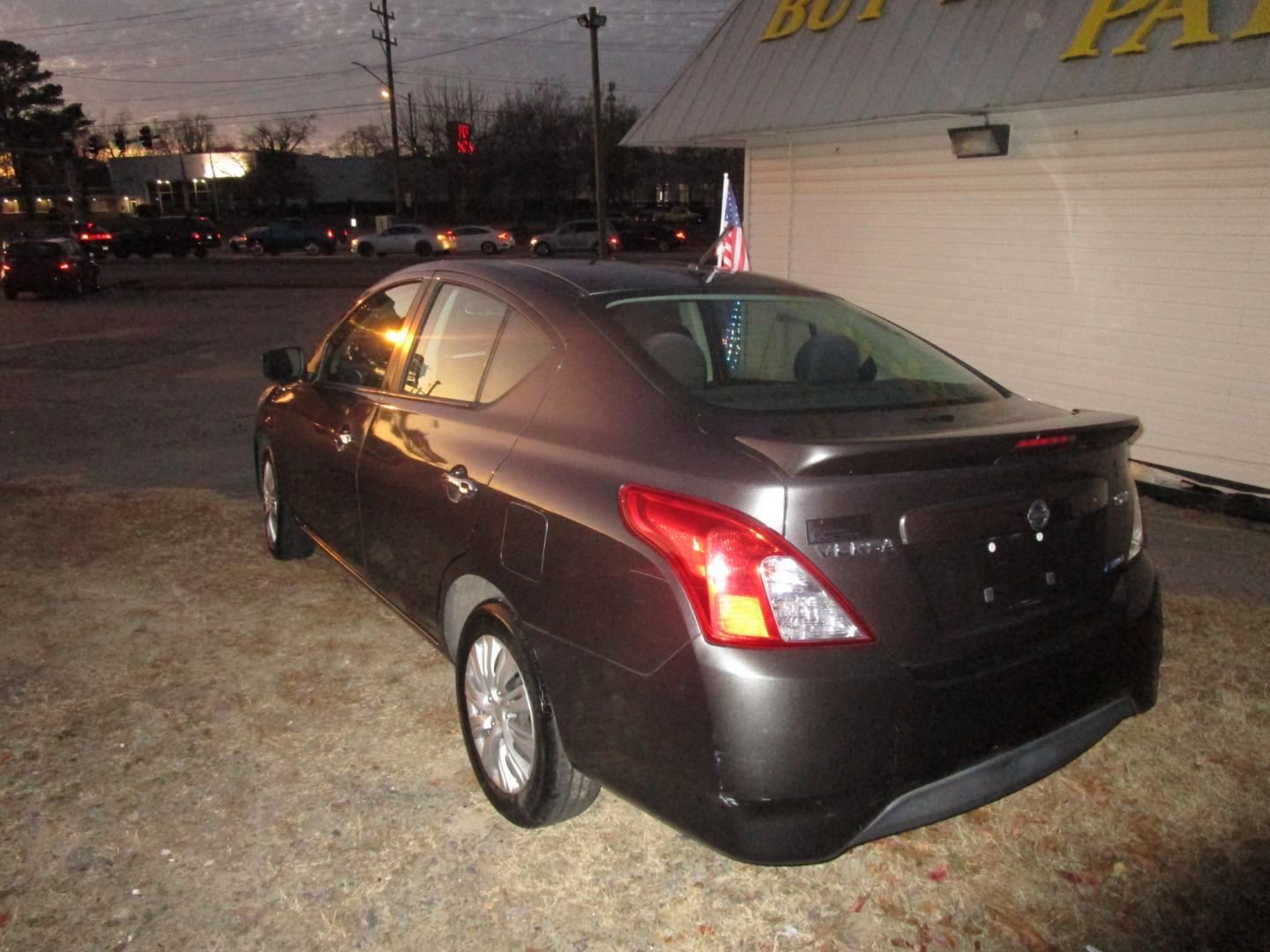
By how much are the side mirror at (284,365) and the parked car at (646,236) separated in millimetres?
38309

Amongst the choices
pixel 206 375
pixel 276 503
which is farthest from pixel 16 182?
pixel 276 503

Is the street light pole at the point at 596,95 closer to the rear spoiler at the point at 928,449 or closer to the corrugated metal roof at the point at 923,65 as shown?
the corrugated metal roof at the point at 923,65

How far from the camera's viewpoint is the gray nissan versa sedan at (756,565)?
2.20 meters

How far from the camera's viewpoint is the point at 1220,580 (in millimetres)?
5219

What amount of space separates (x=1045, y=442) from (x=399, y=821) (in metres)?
2.25

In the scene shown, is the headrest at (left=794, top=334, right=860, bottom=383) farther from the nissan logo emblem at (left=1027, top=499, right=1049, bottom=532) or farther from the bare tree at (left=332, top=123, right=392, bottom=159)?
the bare tree at (left=332, top=123, right=392, bottom=159)

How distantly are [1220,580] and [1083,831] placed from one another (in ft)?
9.42

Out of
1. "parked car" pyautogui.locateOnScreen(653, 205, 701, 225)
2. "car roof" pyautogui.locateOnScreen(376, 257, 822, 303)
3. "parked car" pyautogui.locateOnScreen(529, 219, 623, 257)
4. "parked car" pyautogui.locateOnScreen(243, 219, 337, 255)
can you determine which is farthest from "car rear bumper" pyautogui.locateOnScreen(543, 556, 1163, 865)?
"parked car" pyautogui.locateOnScreen(653, 205, 701, 225)

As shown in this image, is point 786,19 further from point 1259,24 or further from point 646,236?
point 646,236

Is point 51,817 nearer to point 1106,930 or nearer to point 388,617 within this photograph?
point 388,617

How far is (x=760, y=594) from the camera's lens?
7.21ft

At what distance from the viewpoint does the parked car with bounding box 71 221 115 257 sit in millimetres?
39781

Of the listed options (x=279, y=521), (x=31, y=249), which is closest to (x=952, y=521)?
(x=279, y=521)

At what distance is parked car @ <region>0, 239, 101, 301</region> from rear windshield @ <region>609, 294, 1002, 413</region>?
82.5 feet
